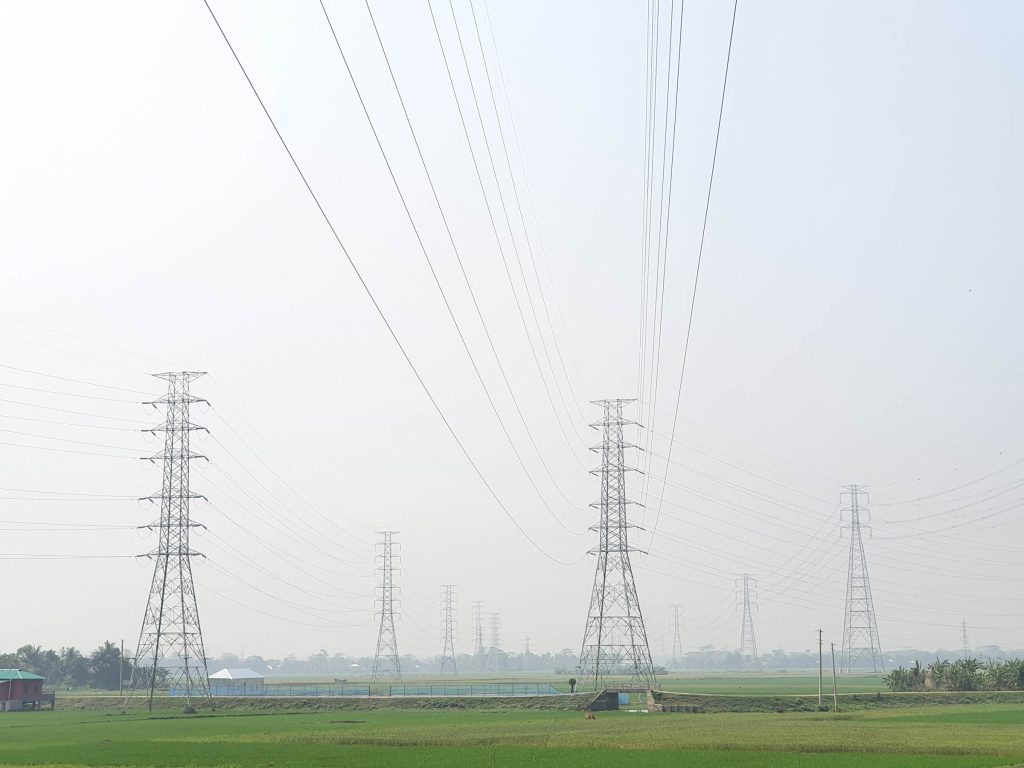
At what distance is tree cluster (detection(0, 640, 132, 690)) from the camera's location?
17250 centimetres

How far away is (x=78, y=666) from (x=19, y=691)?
253 ft

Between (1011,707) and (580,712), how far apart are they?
1232 inches

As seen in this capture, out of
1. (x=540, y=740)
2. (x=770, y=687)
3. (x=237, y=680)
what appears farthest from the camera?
(x=237, y=680)

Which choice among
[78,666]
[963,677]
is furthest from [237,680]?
[963,677]

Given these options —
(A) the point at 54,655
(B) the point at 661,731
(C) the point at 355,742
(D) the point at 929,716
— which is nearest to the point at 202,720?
(C) the point at 355,742

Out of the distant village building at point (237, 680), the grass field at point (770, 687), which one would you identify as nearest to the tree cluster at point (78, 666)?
the distant village building at point (237, 680)

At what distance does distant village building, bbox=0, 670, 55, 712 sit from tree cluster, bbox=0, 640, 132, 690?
62030mm

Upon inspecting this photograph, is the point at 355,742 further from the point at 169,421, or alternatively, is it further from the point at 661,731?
the point at 169,421

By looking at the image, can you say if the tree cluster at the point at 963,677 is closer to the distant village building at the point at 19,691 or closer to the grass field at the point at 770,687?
the grass field at the point at 770,687

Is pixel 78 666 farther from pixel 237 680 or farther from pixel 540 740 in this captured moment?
pixel 540 740

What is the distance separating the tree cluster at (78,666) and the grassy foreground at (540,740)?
97.9 m

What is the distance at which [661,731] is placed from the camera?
60.3m

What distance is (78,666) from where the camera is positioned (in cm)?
17750

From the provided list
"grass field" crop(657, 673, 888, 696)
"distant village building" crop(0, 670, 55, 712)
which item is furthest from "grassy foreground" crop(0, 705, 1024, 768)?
"grass field" crop(657, 673, 888, 696)
